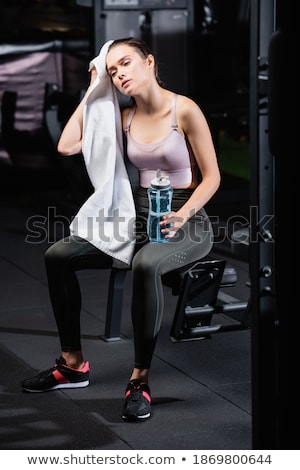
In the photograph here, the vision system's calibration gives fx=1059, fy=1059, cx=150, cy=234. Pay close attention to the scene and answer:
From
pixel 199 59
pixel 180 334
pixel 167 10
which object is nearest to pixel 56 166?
pixel 167 10

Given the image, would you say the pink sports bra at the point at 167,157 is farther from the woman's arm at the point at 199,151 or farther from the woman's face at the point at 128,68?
the woman's face at the point at 128,68

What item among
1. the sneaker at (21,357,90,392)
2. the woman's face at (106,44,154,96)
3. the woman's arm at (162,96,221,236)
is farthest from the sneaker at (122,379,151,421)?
the woman's face at (106,44,154,96)

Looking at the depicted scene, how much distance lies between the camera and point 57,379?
4.61m

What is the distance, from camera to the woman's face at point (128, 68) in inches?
173

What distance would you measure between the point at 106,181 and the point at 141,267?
46 cm

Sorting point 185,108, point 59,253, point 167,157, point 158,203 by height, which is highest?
point 185,108

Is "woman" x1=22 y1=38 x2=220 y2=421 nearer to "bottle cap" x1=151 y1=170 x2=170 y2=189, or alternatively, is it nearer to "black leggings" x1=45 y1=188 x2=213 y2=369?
"black leggings" x1=45 y1=188 x2=213 y2=369

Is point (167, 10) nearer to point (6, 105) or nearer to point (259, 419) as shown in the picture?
point (6, 105)

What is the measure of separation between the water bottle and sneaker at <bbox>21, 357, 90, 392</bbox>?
0.72 meters

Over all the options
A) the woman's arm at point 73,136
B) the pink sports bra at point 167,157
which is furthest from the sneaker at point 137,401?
the woman's arm at point 73,136

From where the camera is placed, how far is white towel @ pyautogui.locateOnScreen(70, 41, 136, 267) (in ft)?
14.9

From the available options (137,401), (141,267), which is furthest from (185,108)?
(137,401)

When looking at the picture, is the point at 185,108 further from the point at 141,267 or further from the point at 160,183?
the point at 141,267

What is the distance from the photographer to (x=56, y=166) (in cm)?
891
